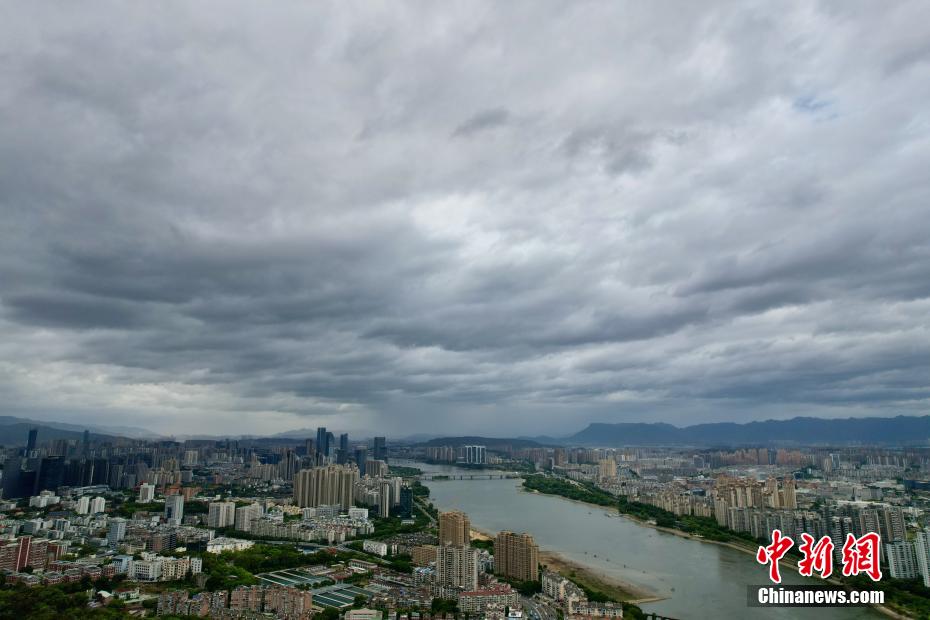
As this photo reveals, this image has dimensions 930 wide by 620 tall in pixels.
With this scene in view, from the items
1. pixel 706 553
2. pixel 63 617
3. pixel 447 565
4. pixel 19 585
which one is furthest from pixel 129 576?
pixel 706 553

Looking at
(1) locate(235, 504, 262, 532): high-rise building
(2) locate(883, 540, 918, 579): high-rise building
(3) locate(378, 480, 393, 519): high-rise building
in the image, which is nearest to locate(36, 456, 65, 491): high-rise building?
(1) locate(235, 504, 262, 532): high-rise building

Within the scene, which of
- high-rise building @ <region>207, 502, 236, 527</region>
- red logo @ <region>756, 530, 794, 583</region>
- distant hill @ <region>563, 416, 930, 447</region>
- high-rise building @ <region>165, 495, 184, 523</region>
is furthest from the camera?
distant hill @ <region>563, 416, 930, 447</region>

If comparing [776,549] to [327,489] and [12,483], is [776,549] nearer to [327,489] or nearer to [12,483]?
[327,489]

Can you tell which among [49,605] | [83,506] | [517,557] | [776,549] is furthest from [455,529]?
[83,506]

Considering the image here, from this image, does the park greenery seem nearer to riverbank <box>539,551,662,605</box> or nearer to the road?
the road

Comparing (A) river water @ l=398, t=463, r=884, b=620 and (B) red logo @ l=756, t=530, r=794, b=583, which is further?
(A) river water @ l=398, t=463, r=884, b=620

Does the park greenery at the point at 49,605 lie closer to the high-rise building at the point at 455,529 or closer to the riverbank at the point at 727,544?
the high-rise building at the point at 455,529
